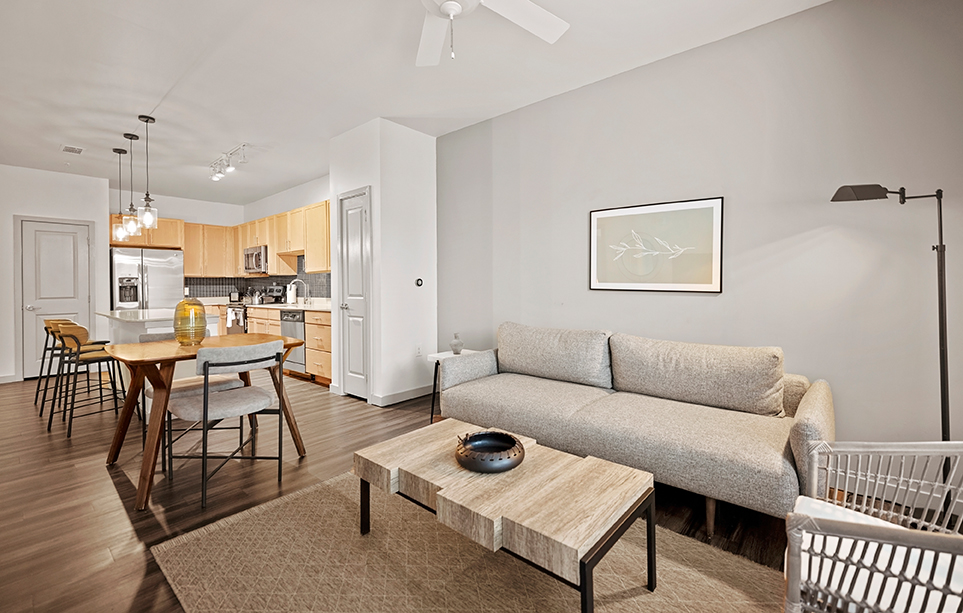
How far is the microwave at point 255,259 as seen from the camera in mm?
6742

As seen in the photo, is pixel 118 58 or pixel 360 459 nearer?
pixel 360 459

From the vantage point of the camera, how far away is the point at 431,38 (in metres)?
2.20

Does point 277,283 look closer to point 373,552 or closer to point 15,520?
point 15,520

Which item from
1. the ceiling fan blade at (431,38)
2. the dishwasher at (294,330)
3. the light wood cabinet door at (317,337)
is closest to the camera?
the ceiling fan blade at (431,38)

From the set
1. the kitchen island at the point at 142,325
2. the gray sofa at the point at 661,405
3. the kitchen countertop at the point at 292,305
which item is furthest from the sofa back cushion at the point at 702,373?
the kitchen island at the point at 142,325

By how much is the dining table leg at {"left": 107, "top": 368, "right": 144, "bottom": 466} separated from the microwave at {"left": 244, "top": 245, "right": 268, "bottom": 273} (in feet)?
14.1

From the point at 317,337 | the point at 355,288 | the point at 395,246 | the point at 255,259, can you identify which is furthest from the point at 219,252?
the point at 395,246

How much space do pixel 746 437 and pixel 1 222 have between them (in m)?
7.85

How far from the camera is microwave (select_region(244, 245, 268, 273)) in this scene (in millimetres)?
6742

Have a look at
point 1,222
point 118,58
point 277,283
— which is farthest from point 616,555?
point 1,222

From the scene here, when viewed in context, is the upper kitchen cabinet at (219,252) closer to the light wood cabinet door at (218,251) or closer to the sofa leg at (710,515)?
the light wood cabinet door at (218,251)

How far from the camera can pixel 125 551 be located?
1900 mm

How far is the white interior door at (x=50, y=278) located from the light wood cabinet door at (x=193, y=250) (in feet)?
4.23

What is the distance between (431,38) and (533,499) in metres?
2.16
